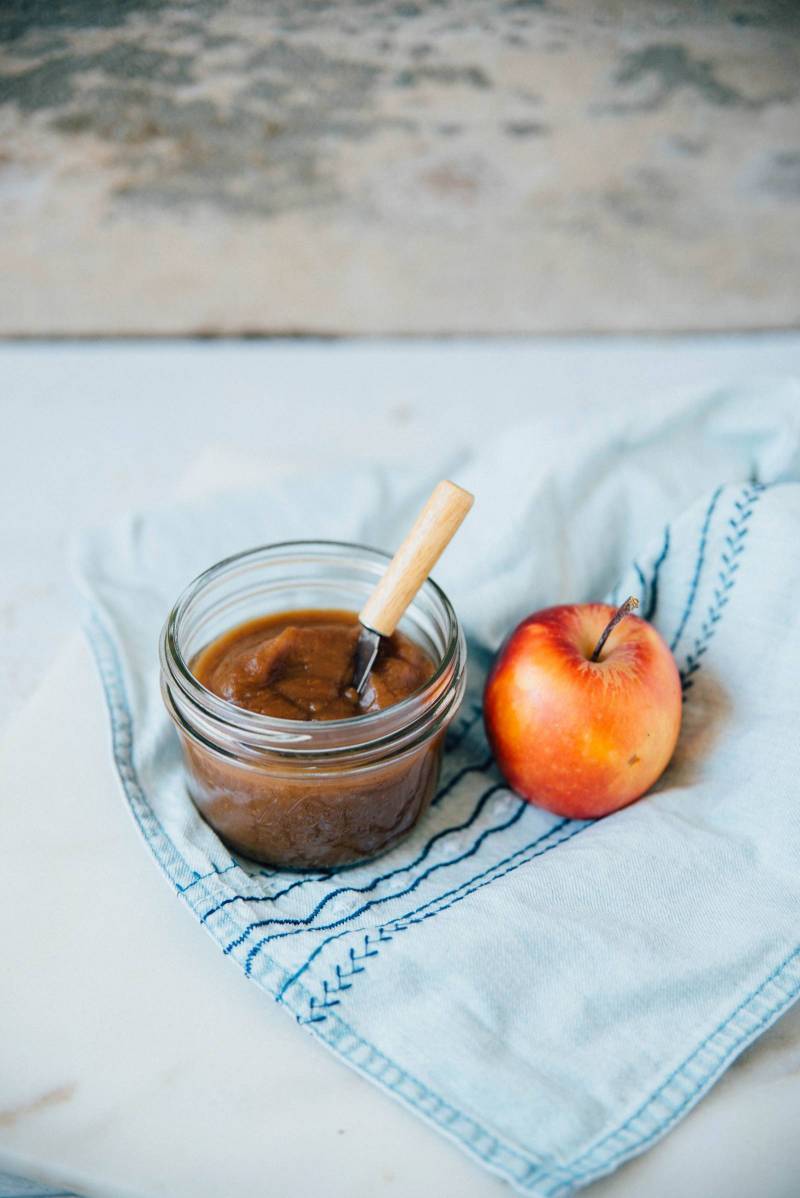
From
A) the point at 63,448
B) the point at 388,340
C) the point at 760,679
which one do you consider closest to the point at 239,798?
the point at 760,679

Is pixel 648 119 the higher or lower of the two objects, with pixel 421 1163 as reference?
higher

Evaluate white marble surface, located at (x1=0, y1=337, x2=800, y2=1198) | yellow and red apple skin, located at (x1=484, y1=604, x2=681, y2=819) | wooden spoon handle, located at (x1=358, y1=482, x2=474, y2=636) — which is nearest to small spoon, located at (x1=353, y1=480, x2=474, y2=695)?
wooden spoon handle, located at (x1=358, y1=482, x2=474, y2=636)

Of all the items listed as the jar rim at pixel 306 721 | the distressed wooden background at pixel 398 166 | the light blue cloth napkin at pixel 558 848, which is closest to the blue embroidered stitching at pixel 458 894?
the light blue cloth napkin at pixel 558 848

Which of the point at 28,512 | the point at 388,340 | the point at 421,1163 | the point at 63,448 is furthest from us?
the point at 388,340

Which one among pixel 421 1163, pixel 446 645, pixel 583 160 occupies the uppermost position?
pixel 583 160

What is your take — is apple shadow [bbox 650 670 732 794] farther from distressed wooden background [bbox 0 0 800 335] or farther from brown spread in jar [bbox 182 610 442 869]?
distressed wooden background [bbox 0 0 800 335]

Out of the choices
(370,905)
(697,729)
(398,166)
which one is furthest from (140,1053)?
(398,166)

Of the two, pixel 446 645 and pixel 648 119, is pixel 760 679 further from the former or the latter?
pixel 648 119

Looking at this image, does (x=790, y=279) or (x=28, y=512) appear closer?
(x=28, y=512)
